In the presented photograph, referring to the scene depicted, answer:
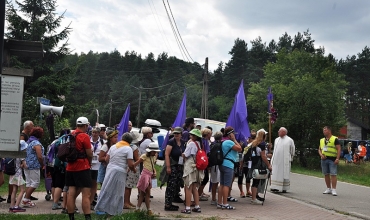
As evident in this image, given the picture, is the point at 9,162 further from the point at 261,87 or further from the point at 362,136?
the point at 362,136

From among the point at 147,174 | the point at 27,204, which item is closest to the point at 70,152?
the point at 147,174

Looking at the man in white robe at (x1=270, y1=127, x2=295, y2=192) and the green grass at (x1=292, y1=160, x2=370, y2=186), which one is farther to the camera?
the green grass at (x1=292, y1=160, x2=370, y2=186)

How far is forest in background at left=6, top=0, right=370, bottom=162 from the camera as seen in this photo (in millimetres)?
20703

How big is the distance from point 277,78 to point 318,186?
30.6 metres

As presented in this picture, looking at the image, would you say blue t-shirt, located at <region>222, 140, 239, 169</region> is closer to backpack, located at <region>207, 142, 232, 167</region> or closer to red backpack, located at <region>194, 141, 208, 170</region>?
backpack, located at <region>207, 142, 232, 167</region>

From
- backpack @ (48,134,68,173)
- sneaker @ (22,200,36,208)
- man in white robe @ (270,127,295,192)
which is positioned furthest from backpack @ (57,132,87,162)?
man in white robe @ (270,127,295,192)

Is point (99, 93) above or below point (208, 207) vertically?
above

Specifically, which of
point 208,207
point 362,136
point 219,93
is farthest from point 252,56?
point 208,207

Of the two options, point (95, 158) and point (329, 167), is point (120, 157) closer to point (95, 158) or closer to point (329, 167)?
point (95, 158)

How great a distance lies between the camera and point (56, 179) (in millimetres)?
8961

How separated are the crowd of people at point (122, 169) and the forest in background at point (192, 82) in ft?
32.2

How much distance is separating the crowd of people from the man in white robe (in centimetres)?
156

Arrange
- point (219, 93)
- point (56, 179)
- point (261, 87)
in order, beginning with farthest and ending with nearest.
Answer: point (219, 93)
point (261, 87)
point (56, 179)

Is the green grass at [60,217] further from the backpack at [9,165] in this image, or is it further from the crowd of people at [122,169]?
the backpack at [9,165]
